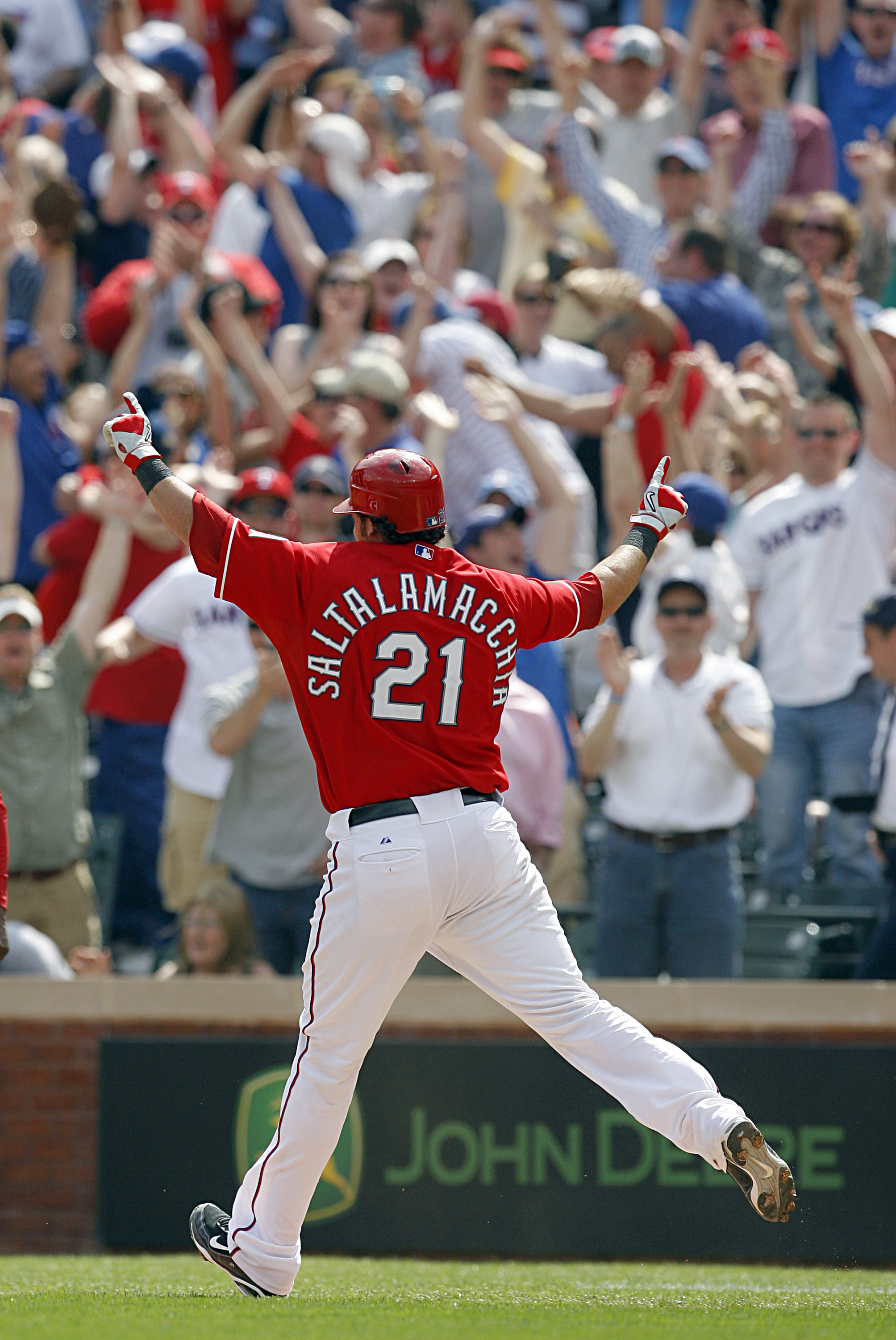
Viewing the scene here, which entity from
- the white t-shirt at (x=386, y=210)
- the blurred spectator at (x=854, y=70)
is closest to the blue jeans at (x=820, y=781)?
the white t-shirt at (x=386, y=210)

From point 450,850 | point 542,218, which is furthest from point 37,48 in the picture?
point 450,850

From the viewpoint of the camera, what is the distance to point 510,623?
5.11 meters

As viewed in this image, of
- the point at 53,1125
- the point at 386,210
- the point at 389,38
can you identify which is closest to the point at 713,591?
the point at 53,1125

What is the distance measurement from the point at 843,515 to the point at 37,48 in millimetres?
8186

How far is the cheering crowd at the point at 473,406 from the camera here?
784cm

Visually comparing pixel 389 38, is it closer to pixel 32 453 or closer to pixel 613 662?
pixel 32 453

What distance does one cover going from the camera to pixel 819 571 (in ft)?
28.6

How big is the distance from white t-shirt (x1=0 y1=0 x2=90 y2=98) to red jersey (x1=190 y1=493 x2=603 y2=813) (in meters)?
10.3

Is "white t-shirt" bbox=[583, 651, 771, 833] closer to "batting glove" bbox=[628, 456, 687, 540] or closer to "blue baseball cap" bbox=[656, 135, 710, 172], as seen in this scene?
"batting glove" bbox=[628, 456, 687, 540]

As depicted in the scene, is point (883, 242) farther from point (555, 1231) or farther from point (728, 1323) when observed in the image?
point (728, 1323)

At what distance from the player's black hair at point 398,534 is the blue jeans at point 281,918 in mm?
2976

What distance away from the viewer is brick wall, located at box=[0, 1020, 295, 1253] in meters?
7.52

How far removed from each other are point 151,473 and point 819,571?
4.38 m

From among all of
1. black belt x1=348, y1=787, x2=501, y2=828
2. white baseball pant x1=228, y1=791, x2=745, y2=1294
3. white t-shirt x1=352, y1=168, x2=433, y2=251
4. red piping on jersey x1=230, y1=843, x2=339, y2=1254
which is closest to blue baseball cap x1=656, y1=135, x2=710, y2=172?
white t-shirt x1=352, y1=168, x2=433, y2=251
